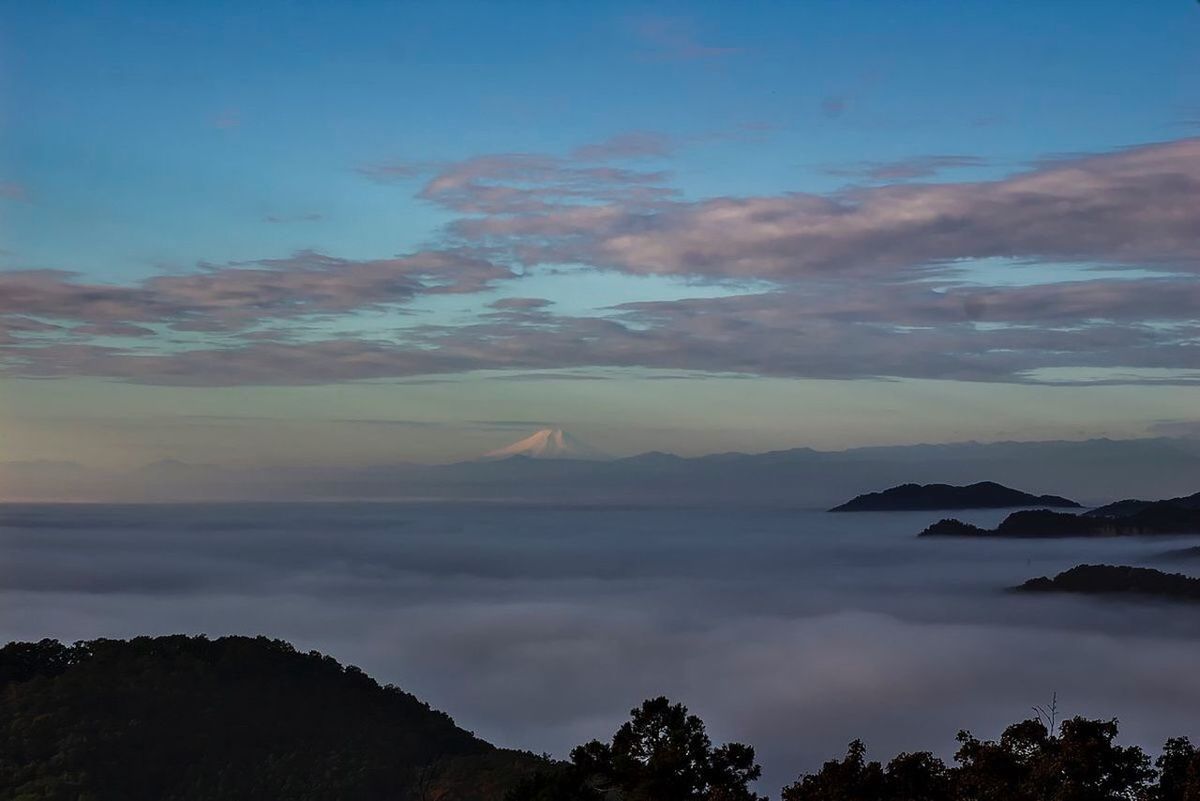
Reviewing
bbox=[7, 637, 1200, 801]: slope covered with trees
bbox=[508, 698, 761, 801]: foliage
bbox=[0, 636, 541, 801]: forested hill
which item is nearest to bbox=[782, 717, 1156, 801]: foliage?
bbox=[508, 698, 761, 801]: foliage

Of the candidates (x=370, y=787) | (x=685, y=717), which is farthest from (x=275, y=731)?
(x=685, y=717)

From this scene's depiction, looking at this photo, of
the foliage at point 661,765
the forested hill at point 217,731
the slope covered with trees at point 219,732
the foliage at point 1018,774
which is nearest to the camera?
the foliage at point 1018,774

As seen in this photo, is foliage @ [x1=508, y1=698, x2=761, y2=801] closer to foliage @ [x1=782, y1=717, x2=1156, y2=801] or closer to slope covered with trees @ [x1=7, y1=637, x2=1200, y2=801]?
foliage @ [x1=782, y1=717, x2=1156, y2=801]

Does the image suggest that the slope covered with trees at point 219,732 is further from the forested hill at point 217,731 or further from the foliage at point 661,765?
the foliage at point 661,765

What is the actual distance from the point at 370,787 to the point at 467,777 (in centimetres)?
1870

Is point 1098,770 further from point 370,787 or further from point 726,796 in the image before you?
point 370,787

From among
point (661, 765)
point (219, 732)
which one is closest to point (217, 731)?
point (219, 732)

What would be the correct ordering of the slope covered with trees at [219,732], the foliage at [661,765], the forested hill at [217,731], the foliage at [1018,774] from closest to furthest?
the foliage at [1018,774]
the foliage at [661,765]
the slope covered with trees at [219,732]
the forested hill at [217,731]

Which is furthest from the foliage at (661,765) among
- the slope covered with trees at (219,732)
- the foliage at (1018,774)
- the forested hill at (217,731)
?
the forested hill at (217,731)

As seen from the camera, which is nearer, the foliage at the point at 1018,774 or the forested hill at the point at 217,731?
the foliage at the point at 1018,774

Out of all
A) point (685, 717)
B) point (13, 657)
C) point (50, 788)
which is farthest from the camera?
point (13, 657)

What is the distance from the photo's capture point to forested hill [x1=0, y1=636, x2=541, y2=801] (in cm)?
12519

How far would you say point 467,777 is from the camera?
4722 inches

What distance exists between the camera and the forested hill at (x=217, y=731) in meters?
125
